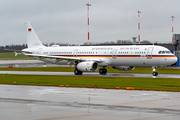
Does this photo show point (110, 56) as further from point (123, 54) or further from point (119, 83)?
point (119, 83)

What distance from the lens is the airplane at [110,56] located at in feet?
152

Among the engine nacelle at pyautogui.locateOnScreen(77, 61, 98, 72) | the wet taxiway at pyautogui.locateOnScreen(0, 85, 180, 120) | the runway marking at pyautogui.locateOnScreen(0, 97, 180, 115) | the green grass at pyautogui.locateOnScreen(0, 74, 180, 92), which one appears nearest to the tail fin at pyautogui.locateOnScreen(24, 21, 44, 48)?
the engine nacelle at pyautogui.locateOnScreen(77, 61, 98, 72)

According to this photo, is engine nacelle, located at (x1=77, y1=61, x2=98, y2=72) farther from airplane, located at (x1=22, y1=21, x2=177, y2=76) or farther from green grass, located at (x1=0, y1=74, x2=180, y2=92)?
green grass, located at (x1=0, y1=74, x2=180, y2=92)

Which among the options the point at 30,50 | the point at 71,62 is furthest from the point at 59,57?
the point at 30,50

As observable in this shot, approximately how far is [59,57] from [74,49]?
4004mm

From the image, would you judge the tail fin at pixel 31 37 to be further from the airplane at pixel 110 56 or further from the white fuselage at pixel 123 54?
the white fuselage at pixel 123 54

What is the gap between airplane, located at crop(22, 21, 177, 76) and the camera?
46.2 m

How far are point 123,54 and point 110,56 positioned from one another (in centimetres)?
214

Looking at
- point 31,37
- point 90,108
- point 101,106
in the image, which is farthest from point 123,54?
point 90,108

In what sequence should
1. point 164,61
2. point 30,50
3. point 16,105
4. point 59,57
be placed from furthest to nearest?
point 30,50 < point 59,57 < point 164,61 < point 16,105

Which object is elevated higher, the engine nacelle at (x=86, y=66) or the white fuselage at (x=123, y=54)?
the white fuselage at (x=123, y=54)

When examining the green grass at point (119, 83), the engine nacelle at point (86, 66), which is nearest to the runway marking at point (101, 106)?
the green grass at point (119, 83)

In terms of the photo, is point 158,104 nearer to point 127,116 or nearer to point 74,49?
point 127,116

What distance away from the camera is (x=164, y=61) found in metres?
45.9
